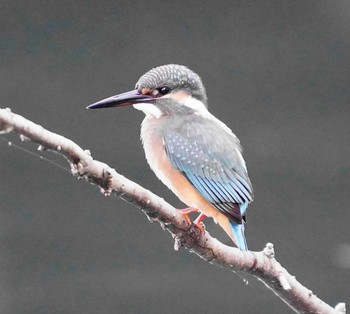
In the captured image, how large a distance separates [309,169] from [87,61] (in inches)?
25.8

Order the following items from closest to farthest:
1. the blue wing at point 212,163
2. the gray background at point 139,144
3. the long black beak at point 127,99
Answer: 1. the long black beak at point 127,99
2. the blue wing at point 212,163
3. the gray background at point 139,144

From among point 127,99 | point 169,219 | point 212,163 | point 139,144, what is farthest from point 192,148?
point 139,144

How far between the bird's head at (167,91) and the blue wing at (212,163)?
39 millimetres

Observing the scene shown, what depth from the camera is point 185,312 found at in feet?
8.86

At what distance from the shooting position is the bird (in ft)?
5.04

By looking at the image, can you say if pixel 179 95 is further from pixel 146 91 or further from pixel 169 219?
pixel 169 219

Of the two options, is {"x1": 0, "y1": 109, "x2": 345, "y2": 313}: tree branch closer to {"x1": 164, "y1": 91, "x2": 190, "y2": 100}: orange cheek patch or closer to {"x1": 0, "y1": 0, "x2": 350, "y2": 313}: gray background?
{"x1": 164, "y1": 91, "x2": 190, "y2": 100}: orange cheek patch

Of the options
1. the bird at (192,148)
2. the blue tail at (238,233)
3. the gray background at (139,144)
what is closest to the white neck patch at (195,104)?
the bird at (192,148)

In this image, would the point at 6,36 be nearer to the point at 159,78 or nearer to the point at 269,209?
the point at 269,209

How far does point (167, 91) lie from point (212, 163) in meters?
0.14

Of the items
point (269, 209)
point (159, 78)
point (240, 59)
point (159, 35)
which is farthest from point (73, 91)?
point (159, 78)

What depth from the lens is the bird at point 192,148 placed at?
1.54 meters

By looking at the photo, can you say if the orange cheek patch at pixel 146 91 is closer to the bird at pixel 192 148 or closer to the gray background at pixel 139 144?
the bird at pixel 192 148

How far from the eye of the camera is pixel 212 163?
157 centimetres
